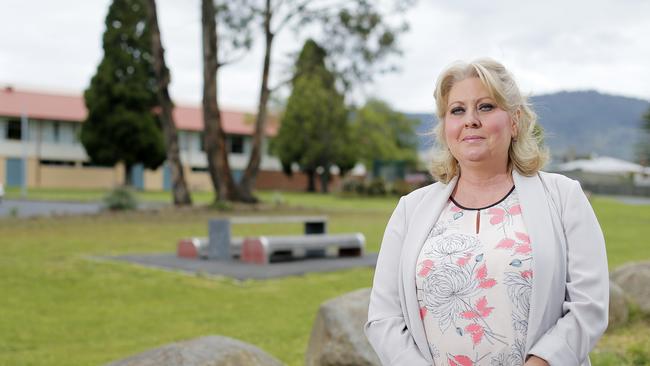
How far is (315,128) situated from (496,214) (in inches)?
1996

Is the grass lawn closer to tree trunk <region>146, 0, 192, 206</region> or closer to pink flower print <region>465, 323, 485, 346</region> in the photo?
pink flower print <region>465, 323, 485, 346</region>

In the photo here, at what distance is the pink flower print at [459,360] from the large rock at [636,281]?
18.3ft

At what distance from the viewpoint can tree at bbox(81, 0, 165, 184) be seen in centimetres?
4706

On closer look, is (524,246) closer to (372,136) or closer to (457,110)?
(457,110)

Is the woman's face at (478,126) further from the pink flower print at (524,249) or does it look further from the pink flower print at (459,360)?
the pink flower print at (459,360)

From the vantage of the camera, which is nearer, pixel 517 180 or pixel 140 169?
pixel 517 180

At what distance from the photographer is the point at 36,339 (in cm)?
723

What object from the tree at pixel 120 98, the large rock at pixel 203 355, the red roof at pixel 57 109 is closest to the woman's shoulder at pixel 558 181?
the large rock at pixel 203 355

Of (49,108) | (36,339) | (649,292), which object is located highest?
(49,108)

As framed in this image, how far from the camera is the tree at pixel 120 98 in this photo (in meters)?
47.1

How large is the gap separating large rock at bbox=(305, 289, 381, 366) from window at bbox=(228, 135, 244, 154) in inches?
2258

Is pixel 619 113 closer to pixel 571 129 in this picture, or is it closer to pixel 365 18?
pixel 571 129

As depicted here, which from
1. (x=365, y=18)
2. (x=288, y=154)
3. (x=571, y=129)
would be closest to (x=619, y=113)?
(x=571, y=129)

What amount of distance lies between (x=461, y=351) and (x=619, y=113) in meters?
184
